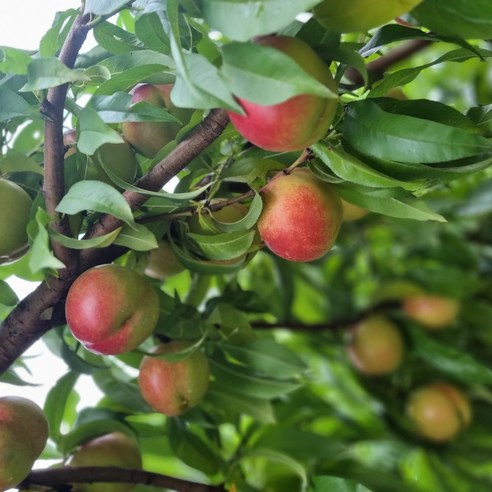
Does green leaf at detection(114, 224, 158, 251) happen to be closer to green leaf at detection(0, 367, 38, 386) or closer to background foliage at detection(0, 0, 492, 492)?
background foliage at detection(0, 0, 492, 492)

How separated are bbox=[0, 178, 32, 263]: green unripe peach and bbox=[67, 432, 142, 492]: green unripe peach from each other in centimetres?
21

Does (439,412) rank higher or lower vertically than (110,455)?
lower

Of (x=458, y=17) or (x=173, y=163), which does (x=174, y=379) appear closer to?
(x=173, y=163)

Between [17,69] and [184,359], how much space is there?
0.26 meters

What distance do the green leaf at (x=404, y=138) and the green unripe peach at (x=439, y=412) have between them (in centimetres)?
70

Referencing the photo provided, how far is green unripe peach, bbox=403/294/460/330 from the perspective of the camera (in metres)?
1.01

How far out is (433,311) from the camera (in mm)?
1013

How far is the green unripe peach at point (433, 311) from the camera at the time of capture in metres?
1.01

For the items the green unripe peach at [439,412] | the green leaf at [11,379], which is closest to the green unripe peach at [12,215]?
the green leaf at [11,379]

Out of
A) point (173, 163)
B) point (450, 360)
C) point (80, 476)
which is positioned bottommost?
point (450, 360)

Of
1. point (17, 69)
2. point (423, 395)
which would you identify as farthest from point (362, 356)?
point (17, 69)

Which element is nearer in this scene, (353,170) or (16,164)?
(353,170)

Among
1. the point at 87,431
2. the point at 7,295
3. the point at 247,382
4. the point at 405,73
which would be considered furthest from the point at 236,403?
the point at 405,73

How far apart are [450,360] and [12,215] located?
2.11ft
